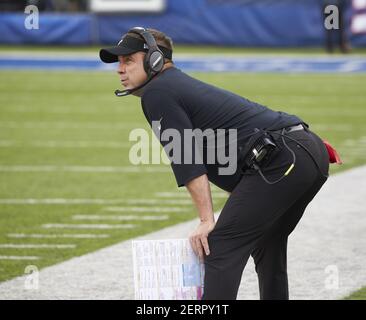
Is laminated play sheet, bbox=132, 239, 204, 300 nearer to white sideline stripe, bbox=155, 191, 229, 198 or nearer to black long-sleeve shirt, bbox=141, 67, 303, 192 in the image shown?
black long-sleeve shirt, bbox=141, 67, 303, 192

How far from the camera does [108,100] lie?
1925 cm

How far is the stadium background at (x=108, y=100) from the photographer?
30.0ft

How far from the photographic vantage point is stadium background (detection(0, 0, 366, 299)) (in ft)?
30.0

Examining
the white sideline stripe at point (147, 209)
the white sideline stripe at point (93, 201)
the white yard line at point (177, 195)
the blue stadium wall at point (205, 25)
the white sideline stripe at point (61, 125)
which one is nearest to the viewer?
the white sideline stripe at point (147, 209)

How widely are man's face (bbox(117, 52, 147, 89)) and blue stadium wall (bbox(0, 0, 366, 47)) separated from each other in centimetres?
2559

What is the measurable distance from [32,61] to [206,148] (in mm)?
22886

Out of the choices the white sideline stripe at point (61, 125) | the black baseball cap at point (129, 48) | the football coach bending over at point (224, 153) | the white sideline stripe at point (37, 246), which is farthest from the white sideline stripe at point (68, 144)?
the football coach bending over at point (224, 153)

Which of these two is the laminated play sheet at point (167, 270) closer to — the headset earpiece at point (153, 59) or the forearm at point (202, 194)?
the forearm at point (202, 194)

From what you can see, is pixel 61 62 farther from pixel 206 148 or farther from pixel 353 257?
pixel 206 148

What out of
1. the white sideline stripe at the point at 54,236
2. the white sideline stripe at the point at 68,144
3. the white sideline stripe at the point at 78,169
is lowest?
the white sideline stripe at the point at 54,236

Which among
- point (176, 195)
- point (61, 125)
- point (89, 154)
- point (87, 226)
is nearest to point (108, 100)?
point (61, 125)

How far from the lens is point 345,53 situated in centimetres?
2877

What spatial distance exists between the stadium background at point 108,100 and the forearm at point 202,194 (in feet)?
6.13
